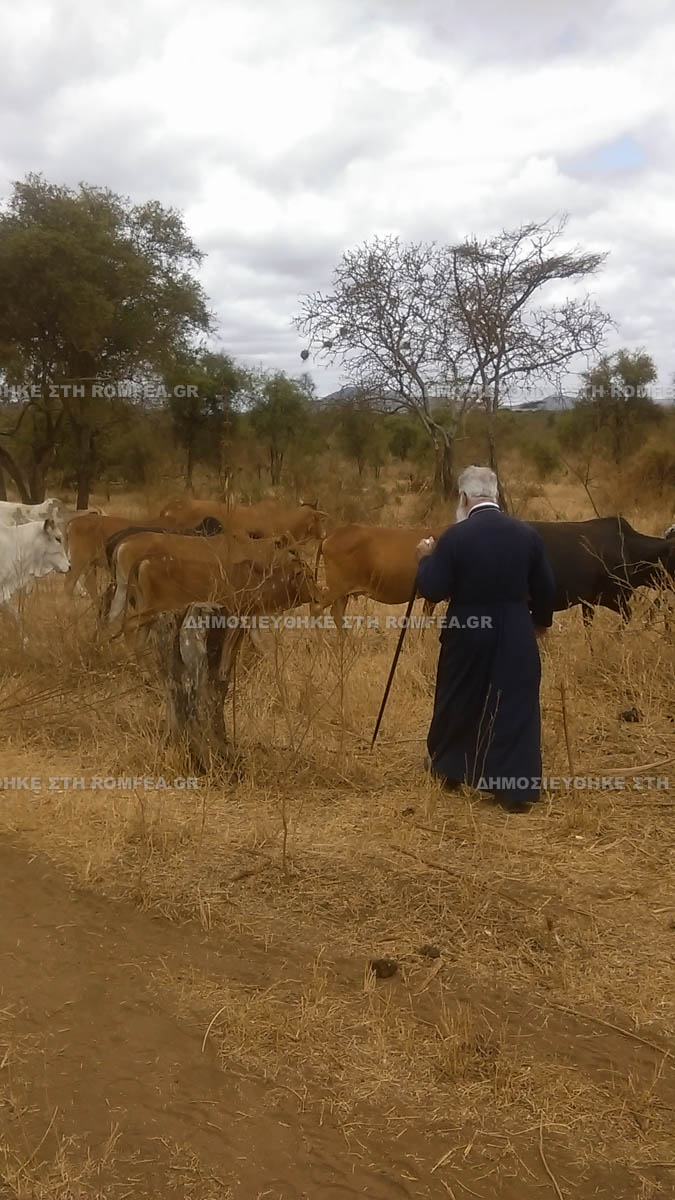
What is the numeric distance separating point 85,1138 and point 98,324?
55.1ft

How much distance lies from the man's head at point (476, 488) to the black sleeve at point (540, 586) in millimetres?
339

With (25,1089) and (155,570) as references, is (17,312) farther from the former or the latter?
(25,1089)

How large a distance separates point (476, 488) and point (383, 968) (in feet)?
8.72

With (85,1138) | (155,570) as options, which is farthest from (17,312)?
(85,1138)

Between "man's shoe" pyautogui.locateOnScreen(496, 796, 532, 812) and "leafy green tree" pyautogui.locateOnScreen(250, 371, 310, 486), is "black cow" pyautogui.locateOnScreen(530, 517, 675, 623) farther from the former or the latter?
"leafy green tree" pyautogui.locateOnScreen(250, 371, 310, 486)

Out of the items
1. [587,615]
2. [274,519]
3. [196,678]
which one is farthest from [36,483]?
[196,678]

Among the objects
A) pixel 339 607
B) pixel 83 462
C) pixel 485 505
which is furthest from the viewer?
pixel 83 462

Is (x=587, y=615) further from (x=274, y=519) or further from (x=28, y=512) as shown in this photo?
(x=28, y=512)

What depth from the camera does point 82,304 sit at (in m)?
17.7

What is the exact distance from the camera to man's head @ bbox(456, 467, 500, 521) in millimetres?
5398

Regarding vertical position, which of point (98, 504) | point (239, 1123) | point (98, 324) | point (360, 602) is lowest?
point (239, 1123)

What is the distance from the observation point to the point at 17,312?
17.9 m

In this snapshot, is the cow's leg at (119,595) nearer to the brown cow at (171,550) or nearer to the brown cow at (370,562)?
the brown cow at (171,550)

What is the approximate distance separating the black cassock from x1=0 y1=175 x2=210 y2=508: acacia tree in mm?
12949
